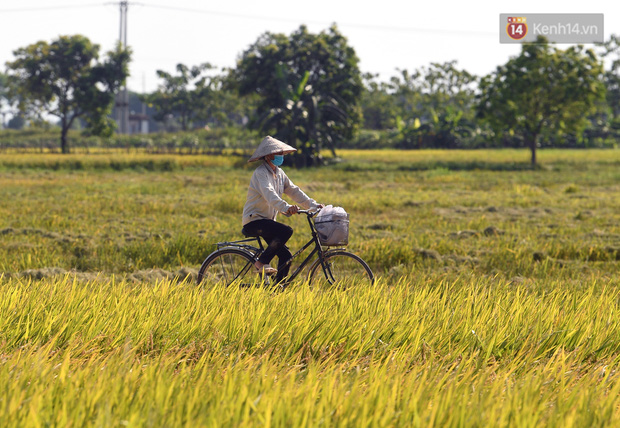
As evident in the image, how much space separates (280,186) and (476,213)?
11.0m

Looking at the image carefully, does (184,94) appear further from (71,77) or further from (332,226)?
(332,226)

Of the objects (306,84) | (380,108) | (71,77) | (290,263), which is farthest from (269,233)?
(380,108)

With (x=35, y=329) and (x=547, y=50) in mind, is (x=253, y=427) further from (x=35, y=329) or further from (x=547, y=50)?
(x=547, y=50)

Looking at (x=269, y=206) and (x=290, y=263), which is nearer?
(x=269, y=206)

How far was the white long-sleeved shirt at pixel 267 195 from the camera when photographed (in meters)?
5.80

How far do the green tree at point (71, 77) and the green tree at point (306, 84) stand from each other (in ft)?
32.4

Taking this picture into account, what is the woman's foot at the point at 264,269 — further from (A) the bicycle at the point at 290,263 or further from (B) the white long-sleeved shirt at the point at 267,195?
(B) the white long-sleeved shirt at the point at 267,195

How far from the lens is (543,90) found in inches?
1476

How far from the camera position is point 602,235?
40.5ft

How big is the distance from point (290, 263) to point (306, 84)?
111 feet

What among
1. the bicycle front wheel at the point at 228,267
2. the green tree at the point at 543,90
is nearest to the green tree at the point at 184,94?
the green tree at the point at 543,90

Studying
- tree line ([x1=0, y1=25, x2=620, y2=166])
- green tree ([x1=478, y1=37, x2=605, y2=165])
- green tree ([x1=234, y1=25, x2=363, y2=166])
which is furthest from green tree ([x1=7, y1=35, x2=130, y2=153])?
green tree ([x1=478, y1=37, x2=605, y2=165])

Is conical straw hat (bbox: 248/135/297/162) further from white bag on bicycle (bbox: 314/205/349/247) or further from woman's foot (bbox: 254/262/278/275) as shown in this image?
woman's foot (bbox: 254/262/278/275)

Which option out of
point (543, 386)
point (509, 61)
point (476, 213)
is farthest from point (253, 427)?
point (509, 61)
